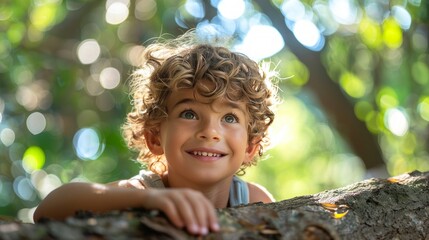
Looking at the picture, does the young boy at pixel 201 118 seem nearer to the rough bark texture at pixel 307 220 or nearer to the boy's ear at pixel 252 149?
the boy's ear at pixel 252 149

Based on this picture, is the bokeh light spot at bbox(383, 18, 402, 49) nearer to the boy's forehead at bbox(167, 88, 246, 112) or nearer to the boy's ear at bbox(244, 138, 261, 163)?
the boy's ear at bbox(244, 138, 261, 163)

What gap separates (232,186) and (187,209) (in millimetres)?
1350

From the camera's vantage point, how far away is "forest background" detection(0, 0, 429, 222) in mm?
4969

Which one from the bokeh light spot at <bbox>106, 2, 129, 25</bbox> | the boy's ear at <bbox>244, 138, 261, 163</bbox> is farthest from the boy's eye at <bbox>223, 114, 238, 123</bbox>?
the bokeh light spot at <bbox>106, 2, 129, 25</bbox>

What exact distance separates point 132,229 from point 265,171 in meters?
9.16

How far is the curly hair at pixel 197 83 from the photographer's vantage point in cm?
235

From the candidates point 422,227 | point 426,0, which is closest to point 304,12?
point 426,0

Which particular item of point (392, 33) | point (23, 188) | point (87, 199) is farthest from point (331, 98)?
point (87, 199)

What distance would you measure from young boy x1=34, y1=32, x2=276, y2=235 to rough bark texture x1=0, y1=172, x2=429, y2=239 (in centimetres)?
49

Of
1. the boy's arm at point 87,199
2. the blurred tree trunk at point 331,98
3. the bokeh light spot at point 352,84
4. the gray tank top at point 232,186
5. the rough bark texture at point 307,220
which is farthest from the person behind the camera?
the bokeh light spot at point 352,84

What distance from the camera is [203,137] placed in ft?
7.31

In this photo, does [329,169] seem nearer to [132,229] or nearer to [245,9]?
[245,9]

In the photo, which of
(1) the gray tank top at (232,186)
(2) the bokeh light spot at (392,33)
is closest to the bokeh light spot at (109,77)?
(2) the bokeh light spot at (392,33)

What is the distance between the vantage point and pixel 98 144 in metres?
5.42
